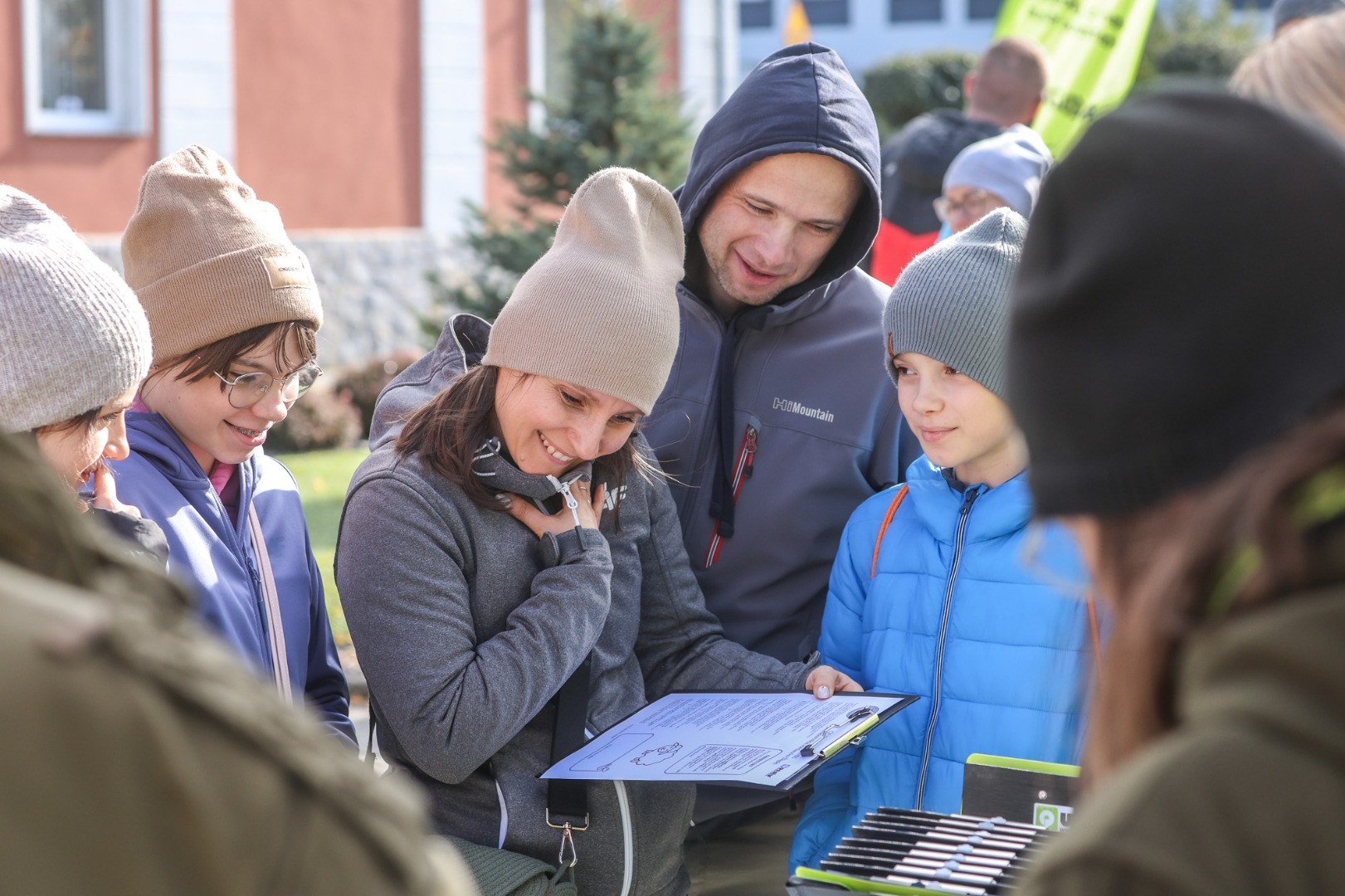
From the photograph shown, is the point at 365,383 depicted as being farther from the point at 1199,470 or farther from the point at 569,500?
the point at 1199,470

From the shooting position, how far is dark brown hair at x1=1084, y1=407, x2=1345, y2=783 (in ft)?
2.80

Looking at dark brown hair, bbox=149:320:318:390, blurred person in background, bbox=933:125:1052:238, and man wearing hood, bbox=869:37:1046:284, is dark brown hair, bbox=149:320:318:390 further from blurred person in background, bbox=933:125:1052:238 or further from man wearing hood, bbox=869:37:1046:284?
man wearing hood, bbox=869:37:1046:284

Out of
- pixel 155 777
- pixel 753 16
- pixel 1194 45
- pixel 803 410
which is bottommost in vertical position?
pixel 803 410

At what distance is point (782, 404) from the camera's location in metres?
3.08

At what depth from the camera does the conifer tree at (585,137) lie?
10.9 metres

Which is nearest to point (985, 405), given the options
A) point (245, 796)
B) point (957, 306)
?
point (957, 306)

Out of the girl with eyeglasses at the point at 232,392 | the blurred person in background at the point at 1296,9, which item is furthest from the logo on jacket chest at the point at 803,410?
the blurred person in background at the point at 1296,9

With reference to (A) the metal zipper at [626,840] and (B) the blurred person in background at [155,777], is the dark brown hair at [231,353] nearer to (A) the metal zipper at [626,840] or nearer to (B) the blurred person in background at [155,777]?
(A) the metal zipper at [626,840]

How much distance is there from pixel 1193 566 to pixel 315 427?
1096cm

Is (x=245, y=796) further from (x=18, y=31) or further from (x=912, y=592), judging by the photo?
(x=18, y=31)

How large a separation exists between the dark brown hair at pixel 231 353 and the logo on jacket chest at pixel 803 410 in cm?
109

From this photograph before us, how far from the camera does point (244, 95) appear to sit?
38.7 feet

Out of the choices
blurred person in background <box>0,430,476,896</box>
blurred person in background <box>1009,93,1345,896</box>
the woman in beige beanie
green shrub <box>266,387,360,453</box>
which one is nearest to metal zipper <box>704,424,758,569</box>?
the woman in beige beanie

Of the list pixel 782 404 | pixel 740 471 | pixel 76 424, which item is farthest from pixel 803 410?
pixel 76 424
